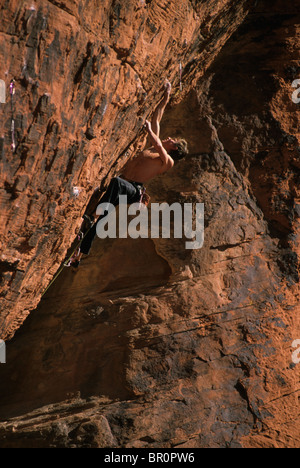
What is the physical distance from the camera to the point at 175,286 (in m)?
5.15

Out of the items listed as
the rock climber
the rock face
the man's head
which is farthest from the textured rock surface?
the man's head

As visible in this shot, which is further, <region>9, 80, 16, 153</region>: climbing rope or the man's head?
the man's head

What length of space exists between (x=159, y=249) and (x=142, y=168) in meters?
1.04

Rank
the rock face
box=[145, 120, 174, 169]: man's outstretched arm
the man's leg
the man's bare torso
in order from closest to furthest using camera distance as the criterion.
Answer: the rock face, box=[145, 120, 174, 169]: man's outstretched arm, the man's leg, the man's bare torso

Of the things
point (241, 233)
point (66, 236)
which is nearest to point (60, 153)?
point (66, 236)

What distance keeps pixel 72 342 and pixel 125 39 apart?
326cm

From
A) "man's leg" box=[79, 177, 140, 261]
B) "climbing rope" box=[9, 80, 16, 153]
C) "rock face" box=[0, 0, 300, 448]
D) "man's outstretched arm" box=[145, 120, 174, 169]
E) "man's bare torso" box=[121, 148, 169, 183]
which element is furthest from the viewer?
"man's bare torso" box=[121, 148, 169, 183]

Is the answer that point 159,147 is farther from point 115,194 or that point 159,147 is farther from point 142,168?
point 115,194

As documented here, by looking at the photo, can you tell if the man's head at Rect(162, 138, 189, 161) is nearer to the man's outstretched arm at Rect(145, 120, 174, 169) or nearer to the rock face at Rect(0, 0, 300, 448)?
the man's outstretched arm at Rect(145, 120, 174, 169)

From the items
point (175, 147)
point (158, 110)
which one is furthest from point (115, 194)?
point (158, 110)

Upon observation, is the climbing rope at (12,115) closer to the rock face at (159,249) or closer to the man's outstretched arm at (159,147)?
the rock face at (159,249)

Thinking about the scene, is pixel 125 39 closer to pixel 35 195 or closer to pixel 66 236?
pixel 35 195

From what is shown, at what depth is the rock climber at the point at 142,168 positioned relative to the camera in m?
4.57

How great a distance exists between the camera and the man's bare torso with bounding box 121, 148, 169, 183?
466cm
